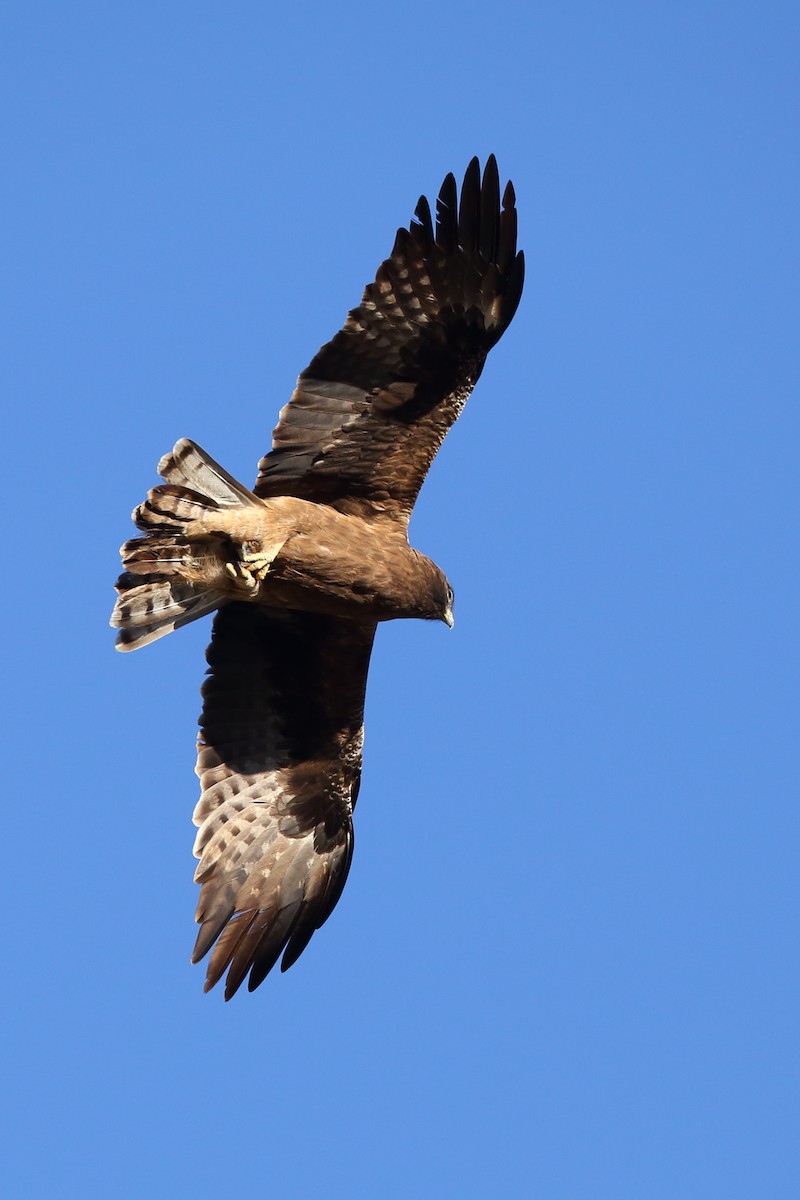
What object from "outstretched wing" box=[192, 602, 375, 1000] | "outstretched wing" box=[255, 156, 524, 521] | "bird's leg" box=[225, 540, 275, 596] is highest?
"outstretched wing" box=[255, 156, 524, 521]

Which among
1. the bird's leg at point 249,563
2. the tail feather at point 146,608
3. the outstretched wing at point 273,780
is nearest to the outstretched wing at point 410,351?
the bird's leg at point 249,563

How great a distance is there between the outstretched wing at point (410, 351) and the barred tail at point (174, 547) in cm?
51

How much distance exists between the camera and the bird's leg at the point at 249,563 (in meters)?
9.62

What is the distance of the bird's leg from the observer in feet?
31.6

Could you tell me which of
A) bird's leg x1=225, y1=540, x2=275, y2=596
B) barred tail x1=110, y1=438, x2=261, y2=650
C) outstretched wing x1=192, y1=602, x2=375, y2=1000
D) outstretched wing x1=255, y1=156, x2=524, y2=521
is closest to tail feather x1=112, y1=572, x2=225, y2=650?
barred tail x1=110, y1=438, x2=261, y2=650

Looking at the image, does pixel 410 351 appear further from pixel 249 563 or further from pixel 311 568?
pixel 249 563

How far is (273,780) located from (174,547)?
1.92 metres

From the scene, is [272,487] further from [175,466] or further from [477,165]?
[477,165]

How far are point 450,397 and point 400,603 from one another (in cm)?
108

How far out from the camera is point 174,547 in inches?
375

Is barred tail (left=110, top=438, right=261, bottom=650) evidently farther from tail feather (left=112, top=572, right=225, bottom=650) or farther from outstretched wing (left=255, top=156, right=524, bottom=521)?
outstretched wing (left=255, top=156, right=524, bottom=521)

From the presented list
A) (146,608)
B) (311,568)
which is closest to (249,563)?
(311,568)

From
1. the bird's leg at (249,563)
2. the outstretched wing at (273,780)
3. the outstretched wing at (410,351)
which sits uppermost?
the outstretched wing at (410,351)

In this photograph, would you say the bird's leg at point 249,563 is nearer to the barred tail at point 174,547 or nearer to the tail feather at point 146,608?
the barred tail at point 174,547
